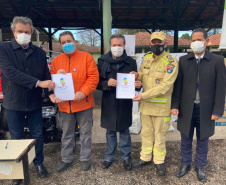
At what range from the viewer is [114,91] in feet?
9.38

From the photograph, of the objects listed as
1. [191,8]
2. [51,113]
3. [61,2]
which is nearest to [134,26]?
[191,8]

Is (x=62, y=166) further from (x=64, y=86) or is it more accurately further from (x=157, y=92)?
(x=157, y=92)

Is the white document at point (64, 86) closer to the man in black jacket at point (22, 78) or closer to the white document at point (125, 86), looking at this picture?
the man in black jacket at point (22, 78)

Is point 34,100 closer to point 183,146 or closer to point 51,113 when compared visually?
point 51,113

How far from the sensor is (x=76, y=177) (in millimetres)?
2799

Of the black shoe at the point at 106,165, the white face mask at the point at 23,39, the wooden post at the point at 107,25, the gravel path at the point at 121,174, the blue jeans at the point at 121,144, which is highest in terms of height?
the wooden post at the point at 107,25

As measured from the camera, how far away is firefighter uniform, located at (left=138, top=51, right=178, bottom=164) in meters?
2.58

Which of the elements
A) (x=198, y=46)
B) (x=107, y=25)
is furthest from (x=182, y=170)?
(x=107, y=25)

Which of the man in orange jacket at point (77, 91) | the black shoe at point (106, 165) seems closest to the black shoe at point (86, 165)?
the man in orange jacket at point (77, 91)

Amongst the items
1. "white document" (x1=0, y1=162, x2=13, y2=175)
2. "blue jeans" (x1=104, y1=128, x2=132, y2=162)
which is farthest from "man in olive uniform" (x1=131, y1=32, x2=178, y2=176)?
"white document" (x1=0, y1=162, x2=13, y2=175)

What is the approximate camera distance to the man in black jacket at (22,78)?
242 centimetres

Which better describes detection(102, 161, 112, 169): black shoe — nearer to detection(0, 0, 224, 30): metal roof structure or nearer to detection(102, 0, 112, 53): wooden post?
detection(102, 0, 112, 53): wooden post

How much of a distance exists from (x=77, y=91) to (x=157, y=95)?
1.12 metres

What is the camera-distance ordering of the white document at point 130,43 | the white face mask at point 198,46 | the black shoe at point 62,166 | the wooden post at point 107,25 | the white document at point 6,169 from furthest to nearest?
the wooden post at point 107,25 < the white document at point 130,43 < the black shoe at point 62,166 < the white face mask at point 198,46 < the white document at point 6,169
